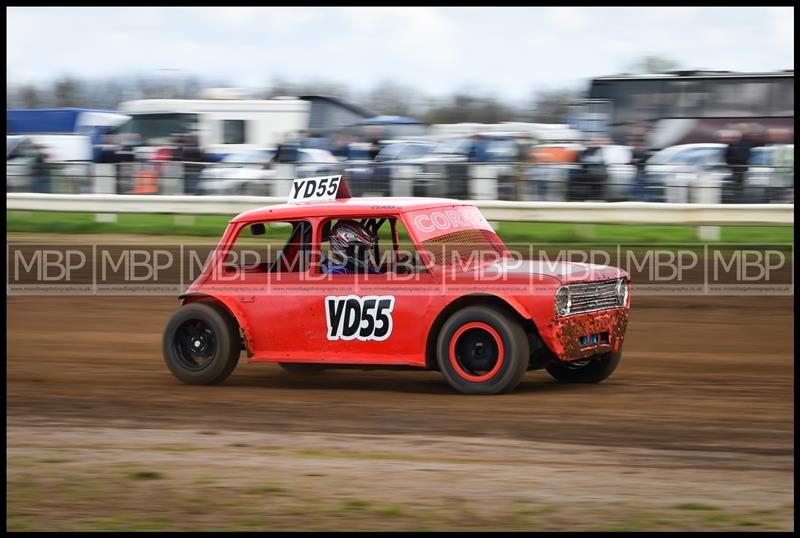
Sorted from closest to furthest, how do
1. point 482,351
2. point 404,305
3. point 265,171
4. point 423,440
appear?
point 423,440 < point 482,351 < point 404,305 < point 265,171

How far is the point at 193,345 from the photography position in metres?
8.49

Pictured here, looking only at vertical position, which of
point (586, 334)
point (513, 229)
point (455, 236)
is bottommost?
point (586, 334)

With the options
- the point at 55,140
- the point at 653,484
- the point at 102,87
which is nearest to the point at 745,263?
the point at 653,484

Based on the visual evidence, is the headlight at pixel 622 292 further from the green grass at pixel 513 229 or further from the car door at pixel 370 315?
the green grass at pixel 513 229

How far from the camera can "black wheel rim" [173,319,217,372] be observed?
27.7 feet

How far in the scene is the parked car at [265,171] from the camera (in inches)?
667

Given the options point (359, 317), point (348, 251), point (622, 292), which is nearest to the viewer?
point (359, 317)

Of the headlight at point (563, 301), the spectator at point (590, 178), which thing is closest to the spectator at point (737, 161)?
the spectator at point (590, 178)

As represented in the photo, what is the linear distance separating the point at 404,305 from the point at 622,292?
1.54 metres

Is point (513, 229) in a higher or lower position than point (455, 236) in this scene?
lower

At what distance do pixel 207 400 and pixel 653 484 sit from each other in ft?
11.5

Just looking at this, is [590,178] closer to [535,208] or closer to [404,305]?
[535,208]

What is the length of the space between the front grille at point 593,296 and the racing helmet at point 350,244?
1.46 meters

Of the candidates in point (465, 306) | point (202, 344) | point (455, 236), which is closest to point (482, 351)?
point (465, 306)
